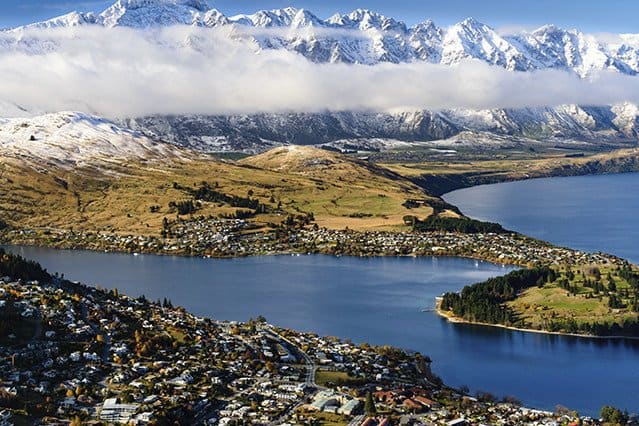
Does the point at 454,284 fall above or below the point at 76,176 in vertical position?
below

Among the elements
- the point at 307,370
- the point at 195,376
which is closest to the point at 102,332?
the point at 195,376

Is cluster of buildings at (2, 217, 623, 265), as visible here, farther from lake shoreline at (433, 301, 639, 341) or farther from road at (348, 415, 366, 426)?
road at (348, 415, 366, 426)

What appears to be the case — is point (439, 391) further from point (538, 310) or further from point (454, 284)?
point (454, 284)

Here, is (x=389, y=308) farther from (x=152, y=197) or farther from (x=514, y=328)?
(x=152, y=197)

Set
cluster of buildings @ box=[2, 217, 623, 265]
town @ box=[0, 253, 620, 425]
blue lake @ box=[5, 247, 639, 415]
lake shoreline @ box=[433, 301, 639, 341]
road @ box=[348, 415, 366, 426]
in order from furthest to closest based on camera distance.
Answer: cluster of buildings @ box=[2, 217, 623, 265]
lake shoreline @ box=[433, 301, 639, 341]
blue lake @ box=[5, 247, 639, 415]
town @ box=[0, 253, 620, 425]
road @ box=[348, 415, 366, 426]

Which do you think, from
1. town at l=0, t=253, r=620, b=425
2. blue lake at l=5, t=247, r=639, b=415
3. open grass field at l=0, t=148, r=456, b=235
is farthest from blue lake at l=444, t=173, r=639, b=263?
town at l=0, t=253, r=620, b=425

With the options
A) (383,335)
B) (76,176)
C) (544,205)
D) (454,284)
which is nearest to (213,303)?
(383,335)
